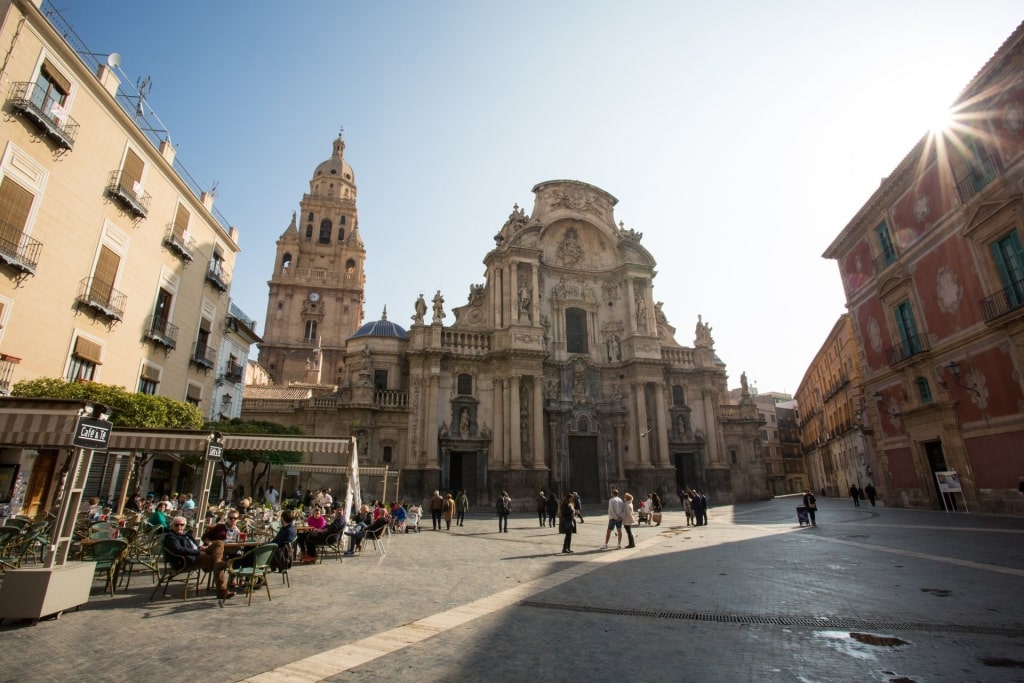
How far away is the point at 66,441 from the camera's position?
7.18 metres

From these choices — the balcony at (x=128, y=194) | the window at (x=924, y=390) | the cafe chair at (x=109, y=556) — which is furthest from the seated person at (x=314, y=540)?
the window at (x=924, y=390)

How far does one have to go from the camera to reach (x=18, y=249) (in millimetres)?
13703

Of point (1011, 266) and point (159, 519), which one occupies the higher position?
point (1011, 266)

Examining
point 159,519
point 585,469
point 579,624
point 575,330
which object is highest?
point 575,330

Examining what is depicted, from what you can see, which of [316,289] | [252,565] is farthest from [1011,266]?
[316,289]

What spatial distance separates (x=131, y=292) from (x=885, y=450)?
32819 millimetres

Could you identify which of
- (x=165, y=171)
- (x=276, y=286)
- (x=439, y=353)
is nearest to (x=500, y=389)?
(x=439, y=353)

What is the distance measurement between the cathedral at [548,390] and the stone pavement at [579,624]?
1751 centimetres

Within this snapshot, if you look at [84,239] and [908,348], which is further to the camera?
[908,348]

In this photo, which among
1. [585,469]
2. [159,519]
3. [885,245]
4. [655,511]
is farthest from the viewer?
[585,469]

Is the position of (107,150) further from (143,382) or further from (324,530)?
(324,530)

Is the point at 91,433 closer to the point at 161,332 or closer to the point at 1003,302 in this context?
the point at 161,332

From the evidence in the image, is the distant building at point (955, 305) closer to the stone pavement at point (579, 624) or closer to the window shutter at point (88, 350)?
the stone pavement at point (579, 624)

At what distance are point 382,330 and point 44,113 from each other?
21015 mm
